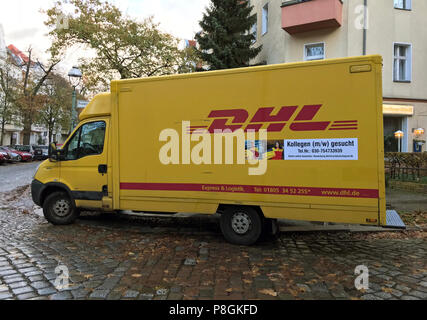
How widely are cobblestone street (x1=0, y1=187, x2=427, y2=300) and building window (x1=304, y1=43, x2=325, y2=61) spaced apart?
12.0 meters

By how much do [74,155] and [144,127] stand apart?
6.43 feet

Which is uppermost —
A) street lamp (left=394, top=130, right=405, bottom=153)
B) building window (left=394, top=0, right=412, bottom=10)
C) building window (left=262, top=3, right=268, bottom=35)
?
building window (left=262, top=3, right=268, bottom=35)

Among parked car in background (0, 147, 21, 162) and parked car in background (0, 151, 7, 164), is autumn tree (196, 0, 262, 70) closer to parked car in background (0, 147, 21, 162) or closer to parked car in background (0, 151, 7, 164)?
parked car in background (0, 151, 7, 164)

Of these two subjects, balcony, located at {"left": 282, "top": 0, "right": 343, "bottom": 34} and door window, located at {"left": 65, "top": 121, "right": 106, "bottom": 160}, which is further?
balcony, located at {"left": 282, "top": 0, "right": 343, "bottom": 34}

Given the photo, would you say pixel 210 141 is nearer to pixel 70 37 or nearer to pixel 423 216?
pixel 423 216

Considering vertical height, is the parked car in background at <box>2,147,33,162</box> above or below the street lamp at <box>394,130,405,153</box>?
below

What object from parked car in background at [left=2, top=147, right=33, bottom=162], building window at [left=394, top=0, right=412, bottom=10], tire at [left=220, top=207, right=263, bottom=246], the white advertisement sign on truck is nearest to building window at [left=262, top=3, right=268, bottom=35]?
building window at [left=394, top=0, right=412, bottom=10]

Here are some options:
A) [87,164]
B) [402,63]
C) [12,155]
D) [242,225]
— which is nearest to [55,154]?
[87,164]

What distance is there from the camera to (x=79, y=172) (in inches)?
271

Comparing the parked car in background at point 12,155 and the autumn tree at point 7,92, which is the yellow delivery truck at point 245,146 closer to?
the parked car in background at point 12,155

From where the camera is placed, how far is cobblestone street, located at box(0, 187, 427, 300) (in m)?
3.80

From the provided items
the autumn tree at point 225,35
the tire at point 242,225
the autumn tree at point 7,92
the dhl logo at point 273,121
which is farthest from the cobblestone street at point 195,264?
the autumn tree at point 7,92

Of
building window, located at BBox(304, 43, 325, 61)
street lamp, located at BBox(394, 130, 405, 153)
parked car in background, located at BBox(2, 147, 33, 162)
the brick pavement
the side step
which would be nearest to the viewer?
the brick pavement
